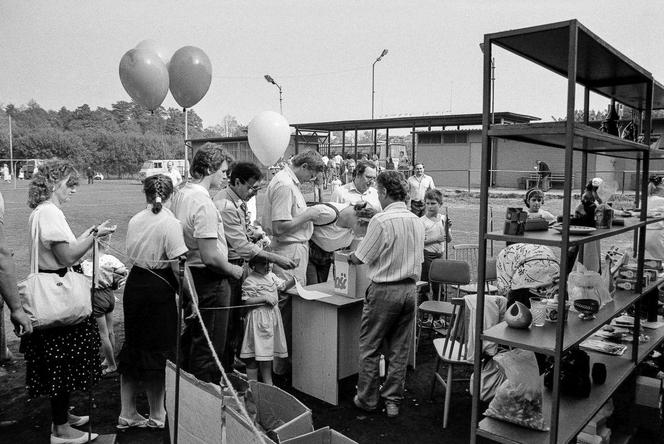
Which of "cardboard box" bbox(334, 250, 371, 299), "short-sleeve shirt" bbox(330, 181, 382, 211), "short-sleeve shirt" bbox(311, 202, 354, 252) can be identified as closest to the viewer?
"cardboard box" bbox(334, 250, 371, 299)

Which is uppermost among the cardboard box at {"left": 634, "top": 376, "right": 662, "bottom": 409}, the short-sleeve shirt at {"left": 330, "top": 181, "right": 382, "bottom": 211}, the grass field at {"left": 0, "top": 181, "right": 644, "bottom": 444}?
the short-sleeve shirt at {"left": 330, "top": 181, "right": 382, "bottom": 211}

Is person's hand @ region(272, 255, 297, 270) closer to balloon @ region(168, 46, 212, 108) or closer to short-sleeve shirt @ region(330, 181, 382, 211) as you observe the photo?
short-sleeve shirt @ region(330, 181, 382, 211)

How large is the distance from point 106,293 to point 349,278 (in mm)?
1944

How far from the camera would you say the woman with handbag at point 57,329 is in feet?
9.50

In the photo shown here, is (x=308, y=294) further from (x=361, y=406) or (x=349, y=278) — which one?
(x=361, y=406)

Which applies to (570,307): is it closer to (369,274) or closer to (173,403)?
(369,274)

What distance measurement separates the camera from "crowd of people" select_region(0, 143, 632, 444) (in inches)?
117

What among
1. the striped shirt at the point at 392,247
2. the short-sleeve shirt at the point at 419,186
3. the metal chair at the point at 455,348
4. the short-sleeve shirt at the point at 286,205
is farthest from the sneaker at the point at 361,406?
the short-sleeve shirt at the point at 419,186

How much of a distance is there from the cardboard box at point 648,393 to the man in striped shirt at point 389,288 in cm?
152

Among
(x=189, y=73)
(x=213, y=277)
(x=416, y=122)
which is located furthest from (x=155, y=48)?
(x=416, y=122)

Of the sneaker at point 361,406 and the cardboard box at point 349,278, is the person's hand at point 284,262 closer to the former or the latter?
the cardboard box at point 349,278

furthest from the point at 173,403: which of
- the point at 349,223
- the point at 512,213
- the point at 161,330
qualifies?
the point at 349,223

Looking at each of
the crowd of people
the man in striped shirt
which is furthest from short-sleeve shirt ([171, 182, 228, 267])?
the man in striped shirt

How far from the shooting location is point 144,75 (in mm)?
6664
